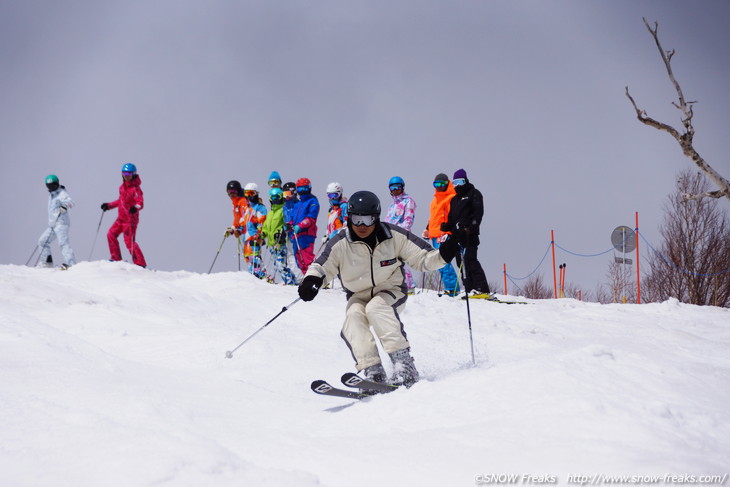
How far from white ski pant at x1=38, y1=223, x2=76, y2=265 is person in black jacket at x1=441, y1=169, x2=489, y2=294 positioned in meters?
8.19

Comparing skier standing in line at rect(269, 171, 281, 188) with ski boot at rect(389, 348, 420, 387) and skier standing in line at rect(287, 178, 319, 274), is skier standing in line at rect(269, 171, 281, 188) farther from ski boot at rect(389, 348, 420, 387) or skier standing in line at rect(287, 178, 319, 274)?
ski boot at rect(389, 348, 420, 387)

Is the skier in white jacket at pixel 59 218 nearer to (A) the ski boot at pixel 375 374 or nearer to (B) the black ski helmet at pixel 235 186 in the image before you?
(B) the black ski helmet at pixel 235 186

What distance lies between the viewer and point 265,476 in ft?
7.43

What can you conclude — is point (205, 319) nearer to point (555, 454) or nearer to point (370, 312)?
point (370, 312)

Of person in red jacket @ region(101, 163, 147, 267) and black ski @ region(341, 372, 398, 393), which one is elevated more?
person in red jacket @ region(101, 163, 147, 267)

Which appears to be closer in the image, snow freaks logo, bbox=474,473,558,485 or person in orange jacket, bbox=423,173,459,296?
snow freaks logo, bbox=474,473,558,485

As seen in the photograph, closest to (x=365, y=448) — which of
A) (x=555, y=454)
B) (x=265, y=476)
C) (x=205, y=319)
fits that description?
(x=265, y=476)

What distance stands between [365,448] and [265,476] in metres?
0.64

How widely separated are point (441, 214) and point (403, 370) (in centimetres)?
658

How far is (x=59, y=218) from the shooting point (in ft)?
41.8

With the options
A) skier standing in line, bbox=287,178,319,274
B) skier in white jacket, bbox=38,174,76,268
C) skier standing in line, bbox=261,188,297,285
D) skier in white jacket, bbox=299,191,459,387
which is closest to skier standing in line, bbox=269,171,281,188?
skier standing in line, bbox=261,188,297,285

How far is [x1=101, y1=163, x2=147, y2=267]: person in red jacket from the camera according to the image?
40.5 feet

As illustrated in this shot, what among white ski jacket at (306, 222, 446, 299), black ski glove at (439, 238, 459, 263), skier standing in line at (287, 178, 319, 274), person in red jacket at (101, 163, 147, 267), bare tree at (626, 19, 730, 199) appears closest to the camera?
black ski glove at (439, 238, 459, 263)

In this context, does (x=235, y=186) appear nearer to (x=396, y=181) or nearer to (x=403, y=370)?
(x=396, y=181)
